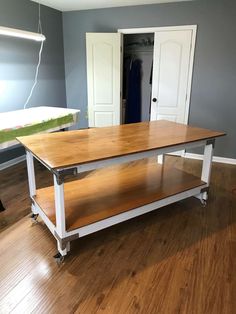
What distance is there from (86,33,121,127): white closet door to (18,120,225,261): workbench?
1.71 meters

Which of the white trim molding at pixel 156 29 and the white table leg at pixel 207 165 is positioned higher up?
the white trim molding at pixel 156 29

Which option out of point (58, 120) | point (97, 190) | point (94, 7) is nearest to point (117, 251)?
point (97, 190)

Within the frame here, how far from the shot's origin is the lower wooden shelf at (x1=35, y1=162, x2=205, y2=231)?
6.86 ft

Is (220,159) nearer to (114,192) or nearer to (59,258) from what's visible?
(114,192)

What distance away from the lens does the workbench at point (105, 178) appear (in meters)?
1.84

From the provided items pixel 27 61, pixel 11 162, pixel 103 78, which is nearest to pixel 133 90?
pixel 103 78

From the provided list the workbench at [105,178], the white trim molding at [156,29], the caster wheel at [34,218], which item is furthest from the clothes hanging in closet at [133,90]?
the caster wheel at [34,218]

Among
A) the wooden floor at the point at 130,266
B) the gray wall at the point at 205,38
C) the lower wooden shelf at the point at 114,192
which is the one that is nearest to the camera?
the wooden floor at the point at 130,266

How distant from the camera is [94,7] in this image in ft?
14.0

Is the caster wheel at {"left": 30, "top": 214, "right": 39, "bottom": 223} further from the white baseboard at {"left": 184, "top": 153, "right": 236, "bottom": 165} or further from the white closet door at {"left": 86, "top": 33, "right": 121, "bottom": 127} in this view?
the white baseboard at {"left": 184, "top": 153, "right": 236, "bottom": 165}

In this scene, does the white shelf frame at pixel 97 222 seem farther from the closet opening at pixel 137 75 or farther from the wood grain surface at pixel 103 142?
the closet opening at pixel 137 75

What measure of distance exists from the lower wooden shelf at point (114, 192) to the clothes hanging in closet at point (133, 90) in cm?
285

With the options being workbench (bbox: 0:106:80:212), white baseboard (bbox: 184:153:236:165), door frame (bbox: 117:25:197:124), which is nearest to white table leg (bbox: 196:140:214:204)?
A: white baseboard (bbox: 184:153:236:165)

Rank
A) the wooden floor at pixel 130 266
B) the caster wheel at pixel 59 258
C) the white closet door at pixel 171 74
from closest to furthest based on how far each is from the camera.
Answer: the wooden floor at pixel 130 266 < the caster wheel at pixel 59 258 < the white closet door at pixel 171 74
